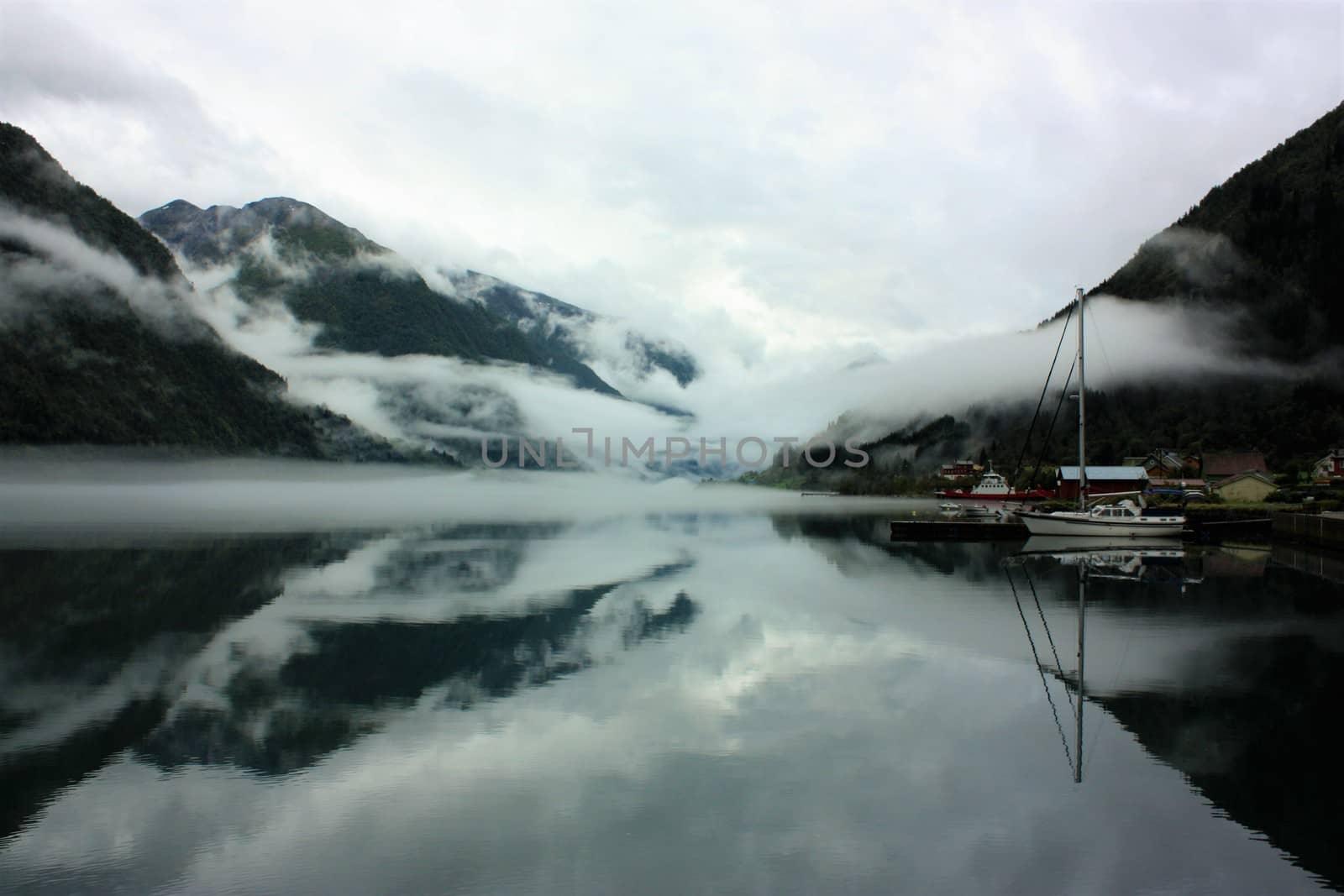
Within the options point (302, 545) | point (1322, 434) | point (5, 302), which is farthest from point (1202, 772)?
point (5, 302)

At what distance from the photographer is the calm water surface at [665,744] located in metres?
8.48

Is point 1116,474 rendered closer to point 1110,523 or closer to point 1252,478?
point 1252,478

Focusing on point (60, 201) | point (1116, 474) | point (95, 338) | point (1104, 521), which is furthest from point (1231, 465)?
point (60, 201)

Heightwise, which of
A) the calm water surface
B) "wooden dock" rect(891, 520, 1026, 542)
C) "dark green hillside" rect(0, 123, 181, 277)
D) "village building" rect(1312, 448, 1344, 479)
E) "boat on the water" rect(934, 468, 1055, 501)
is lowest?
the calm water surface

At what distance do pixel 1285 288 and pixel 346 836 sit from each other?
158554mm

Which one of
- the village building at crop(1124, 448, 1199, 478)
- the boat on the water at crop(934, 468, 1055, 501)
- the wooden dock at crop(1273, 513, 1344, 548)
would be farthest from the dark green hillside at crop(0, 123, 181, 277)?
the wooden dock at crop(1273, 513, 1344, 548)

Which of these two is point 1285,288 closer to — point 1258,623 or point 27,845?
point 1258,623

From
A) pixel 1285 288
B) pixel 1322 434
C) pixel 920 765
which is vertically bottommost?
pixel 920 765

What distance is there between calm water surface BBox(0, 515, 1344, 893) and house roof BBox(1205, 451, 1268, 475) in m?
76.9

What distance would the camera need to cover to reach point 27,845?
863cm

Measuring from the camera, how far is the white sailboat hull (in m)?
46.5

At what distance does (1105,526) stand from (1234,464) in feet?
193

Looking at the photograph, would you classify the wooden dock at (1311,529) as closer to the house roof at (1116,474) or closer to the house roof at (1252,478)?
the house roof at (1252,478)

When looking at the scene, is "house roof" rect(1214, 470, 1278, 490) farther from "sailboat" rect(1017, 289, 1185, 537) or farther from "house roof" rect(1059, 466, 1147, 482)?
"sailboat" rect(1017, 289, 1185, 537)
